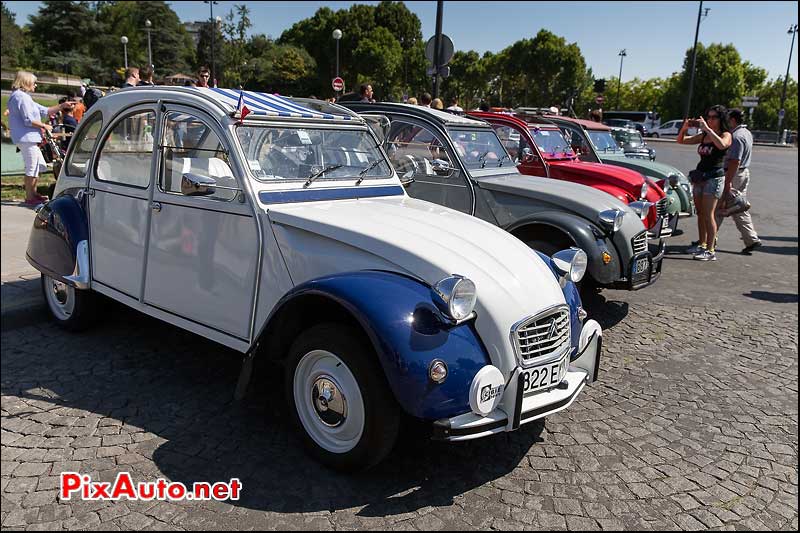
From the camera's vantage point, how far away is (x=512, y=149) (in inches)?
320

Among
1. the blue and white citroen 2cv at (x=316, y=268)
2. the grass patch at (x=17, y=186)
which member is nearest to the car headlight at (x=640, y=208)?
the blue and white citroen 2cv at (x=316, y=268)

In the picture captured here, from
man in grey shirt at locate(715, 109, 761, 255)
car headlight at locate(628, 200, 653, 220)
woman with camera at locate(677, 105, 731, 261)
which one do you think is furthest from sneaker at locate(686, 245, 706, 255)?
car headlight at locate(628, 200, 653, 220)

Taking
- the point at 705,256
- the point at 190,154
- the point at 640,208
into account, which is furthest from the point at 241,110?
the point at 705,256

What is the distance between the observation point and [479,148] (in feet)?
22.4

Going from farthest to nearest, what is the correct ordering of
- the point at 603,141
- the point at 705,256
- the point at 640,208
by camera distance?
the point at 603,141, the point at 705,256, the point at 640,208

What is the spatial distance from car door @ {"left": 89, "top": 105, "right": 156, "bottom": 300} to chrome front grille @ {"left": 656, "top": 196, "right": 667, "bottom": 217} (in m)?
6.71

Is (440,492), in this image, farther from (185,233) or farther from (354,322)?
(185,233)

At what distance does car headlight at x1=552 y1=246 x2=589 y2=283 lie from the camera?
366 centimetres

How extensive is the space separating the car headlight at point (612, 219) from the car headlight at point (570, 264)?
6.74 feet

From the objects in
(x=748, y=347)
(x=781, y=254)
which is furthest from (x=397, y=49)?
(x=748, y=347)

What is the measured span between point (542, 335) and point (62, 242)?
3.53m

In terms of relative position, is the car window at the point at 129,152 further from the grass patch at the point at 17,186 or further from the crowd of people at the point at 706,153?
the grass patch at the point at 17,186

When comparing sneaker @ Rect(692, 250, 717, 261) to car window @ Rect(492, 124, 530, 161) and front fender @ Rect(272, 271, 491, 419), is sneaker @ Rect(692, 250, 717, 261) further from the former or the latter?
front fender @ Rect(272, 271, 491, 419)

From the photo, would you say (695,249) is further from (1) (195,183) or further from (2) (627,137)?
(1) (195,183)
